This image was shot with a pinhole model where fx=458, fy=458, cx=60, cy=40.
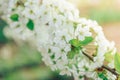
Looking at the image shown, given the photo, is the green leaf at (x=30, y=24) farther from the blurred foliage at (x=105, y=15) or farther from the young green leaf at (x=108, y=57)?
the blurred foliage at (x=105, y=15)

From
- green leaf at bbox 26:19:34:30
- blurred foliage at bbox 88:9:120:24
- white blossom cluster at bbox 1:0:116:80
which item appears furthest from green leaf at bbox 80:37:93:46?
blurred foliage at bbox 88:9:120:24

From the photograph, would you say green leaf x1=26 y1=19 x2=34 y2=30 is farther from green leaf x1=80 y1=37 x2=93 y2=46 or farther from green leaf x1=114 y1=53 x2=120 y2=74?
green leaf x1=114 y1=53 x2=120 y2=74

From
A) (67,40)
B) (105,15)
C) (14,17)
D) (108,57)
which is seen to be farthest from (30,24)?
(105,15)

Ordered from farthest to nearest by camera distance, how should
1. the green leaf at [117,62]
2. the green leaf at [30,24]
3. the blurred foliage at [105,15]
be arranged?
the blurred foliage at [105,15], the green leaf at [30,24], the green leaf at [117,62]

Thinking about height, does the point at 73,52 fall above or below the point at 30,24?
below

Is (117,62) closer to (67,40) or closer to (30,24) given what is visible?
(67,40)

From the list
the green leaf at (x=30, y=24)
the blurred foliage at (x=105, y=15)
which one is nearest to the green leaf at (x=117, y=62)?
the green leaf at (x=30, y=24)

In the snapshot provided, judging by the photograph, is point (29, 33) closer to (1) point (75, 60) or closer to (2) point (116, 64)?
(1) point (75, 60)

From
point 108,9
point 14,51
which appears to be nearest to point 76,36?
point 14,51
